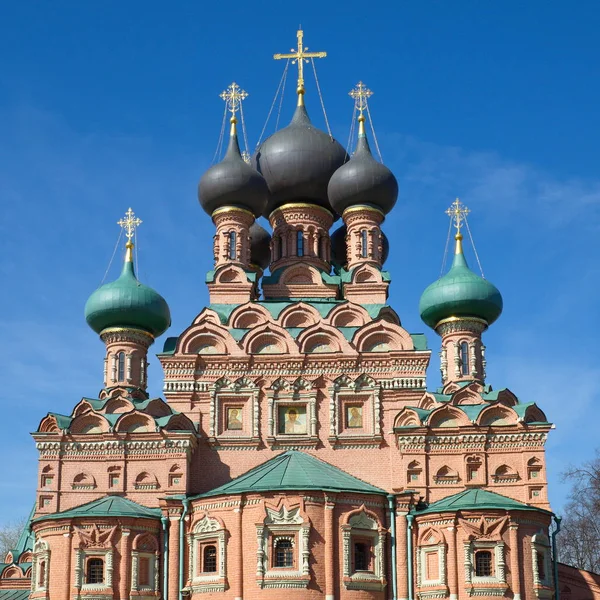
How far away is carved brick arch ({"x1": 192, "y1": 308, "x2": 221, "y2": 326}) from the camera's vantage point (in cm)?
2039

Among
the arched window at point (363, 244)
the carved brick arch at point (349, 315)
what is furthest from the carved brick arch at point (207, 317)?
the arched window at point (363, 244)

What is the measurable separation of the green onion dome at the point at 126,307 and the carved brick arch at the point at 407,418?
503cm

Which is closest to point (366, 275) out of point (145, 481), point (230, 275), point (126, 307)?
point (230, 275)

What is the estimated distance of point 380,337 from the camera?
20.1m

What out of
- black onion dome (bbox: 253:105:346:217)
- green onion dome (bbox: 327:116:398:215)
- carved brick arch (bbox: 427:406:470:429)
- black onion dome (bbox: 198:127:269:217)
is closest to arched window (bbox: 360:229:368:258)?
green onion dome (bbox: 327:116:398:215)

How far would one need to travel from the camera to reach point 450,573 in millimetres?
17359

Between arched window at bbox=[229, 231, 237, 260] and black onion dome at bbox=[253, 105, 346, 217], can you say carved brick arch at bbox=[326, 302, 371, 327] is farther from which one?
black onion dome at bbox=[253, 105, 346, 217]

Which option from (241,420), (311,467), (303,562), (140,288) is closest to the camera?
(303,562)

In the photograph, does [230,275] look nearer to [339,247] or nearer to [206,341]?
[206,341]

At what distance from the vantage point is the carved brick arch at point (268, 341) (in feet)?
65.8

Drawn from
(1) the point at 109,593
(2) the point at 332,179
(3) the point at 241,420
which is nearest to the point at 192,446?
(3) the point at 241,420

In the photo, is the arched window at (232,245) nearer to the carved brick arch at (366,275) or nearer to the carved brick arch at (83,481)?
the carved brick arch at (366,275)

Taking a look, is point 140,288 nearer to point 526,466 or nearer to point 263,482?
point 263,482

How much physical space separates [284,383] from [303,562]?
376 cm
